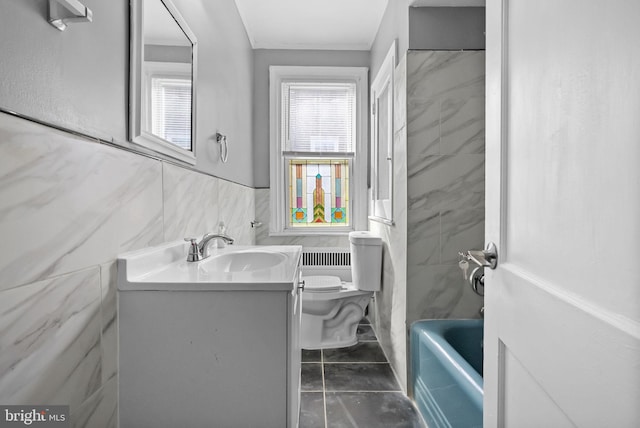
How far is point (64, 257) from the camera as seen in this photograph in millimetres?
842

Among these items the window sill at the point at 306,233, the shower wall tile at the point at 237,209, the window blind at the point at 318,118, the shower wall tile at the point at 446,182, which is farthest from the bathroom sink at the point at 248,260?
the window blind at the point at 318,118

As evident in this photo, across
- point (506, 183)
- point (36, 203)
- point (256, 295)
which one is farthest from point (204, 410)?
point (506, 183)

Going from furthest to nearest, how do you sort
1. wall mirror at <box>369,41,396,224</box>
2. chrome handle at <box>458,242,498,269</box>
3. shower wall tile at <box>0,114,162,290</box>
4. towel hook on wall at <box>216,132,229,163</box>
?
wall mirror at <box>369,41,396,224</box> < towel hook on wall at <box>216,132,229,163</box> < chrome handle at <box>458,242,498,269</box> < shower wall tile at <box>0,114,162,290</box>

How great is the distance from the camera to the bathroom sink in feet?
5.65

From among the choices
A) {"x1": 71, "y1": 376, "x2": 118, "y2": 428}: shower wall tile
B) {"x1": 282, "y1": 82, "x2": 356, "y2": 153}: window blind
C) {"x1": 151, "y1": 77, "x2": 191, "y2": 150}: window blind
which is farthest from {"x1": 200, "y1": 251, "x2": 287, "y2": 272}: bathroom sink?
{"x1": 282, "y1": 82, "x2": 356, "y2": 153}: window blind

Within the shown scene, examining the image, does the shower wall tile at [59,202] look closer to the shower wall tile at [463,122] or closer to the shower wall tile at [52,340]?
the shower wall tile at [52,340]

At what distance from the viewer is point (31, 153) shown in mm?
740

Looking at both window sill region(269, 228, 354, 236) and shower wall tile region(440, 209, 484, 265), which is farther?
window sill region(269, 228, 354, 236)

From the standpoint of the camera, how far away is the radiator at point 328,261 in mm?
3371

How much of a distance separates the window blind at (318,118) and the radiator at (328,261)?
0.90 m

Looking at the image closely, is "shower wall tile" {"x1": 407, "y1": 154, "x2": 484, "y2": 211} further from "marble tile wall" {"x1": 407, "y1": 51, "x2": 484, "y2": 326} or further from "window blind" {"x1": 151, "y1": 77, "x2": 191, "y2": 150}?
"window blind" {"x1": 151, "y1": 77, "x2": 191, "y2": 150}

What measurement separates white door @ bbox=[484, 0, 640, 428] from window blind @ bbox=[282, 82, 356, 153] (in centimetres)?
254

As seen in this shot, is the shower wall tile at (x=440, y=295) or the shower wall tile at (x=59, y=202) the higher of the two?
the shower wall tile at (x=59, y=202)

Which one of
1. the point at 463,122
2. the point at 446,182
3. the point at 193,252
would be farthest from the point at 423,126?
the point at 193,252
